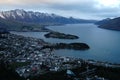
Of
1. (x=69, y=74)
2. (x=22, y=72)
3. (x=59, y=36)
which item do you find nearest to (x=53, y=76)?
(x=69, y=74)

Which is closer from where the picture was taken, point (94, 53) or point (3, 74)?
point (3, 74)

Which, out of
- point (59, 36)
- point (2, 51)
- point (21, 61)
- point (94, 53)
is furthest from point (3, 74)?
point (59, 36)

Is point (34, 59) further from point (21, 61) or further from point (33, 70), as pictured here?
point (33, 70)

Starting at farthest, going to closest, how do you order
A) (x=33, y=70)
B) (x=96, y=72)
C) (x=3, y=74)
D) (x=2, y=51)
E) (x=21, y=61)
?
1. (x=2, y=51)
2. (x=21, y=61)
3. (x=33, y=70)
4. (x=96, y=72)
5. (x=3, y=74)

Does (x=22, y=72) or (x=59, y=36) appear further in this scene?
(x=59, y=36)

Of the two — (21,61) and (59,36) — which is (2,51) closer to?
(21,61)

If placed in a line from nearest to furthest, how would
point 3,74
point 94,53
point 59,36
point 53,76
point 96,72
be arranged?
1. point 3,74
2. point 53,76
3. point 96,72
4. point 94,53
5. point 59,36

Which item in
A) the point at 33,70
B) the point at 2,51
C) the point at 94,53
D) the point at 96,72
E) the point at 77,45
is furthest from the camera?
the point at 77,45

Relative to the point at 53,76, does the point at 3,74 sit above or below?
above

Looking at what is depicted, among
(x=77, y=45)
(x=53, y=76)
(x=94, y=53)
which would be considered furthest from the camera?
(x=77, y=45)
